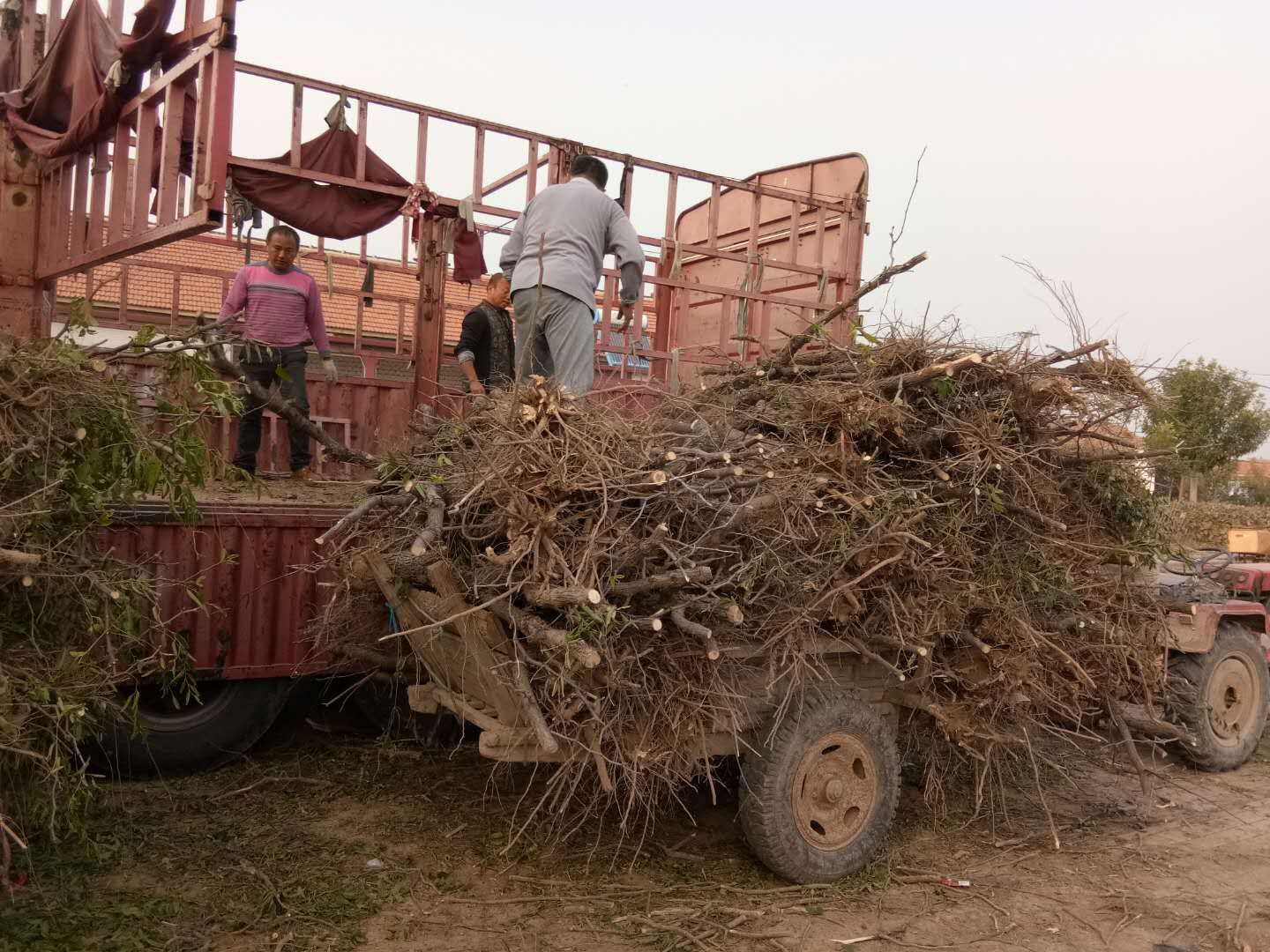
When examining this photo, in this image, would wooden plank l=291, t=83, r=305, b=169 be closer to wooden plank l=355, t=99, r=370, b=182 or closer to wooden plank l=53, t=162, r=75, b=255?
wooden plank l=355, t=99, r=370, b=182

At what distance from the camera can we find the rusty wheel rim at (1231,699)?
251 inches

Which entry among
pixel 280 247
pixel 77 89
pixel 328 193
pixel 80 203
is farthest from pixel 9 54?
pixel 328 193

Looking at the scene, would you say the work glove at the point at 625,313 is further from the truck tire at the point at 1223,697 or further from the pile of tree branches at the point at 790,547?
the truck tire at the point at 1223,697

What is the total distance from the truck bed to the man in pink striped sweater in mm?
1050

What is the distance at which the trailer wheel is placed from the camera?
13.2ft

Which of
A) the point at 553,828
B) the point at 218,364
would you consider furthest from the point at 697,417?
the point at 218,364

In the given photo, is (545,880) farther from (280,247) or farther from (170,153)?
(280,247)

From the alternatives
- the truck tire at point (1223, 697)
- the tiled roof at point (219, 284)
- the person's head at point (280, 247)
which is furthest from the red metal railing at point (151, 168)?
the truck tire at point (1223, 697)

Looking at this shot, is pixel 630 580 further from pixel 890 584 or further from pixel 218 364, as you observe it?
pixel 218 364

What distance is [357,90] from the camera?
300 inches

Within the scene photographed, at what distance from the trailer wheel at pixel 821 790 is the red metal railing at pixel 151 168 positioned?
3430mm

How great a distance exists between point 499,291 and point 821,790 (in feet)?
13.4

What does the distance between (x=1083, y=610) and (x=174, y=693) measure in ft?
15.6

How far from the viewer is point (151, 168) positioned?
4.87 meters
